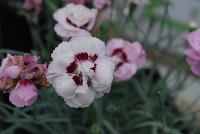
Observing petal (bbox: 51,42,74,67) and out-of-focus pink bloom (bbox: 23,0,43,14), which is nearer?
petal (bbox: 51,42,74,67)

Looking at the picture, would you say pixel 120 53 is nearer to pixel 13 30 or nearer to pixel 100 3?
pixel 100 3

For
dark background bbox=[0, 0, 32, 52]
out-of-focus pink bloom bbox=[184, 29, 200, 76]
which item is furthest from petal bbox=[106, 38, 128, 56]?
dark background bbox=[0, 0, 32, 52]

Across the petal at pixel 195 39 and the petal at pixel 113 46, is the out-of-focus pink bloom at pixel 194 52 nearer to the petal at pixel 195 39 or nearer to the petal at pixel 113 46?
the petal at pixel 195 39

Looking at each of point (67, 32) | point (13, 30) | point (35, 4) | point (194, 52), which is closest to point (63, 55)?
point (67, 32)

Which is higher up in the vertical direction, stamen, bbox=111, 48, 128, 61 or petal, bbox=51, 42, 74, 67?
stamen, bbox=111, 48, 128, 61

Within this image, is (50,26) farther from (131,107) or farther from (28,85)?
(28,85)

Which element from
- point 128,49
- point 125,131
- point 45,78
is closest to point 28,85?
point 45,78

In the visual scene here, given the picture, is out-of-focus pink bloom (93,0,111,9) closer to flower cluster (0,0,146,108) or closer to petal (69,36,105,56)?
flower cluster (0,0,146,108)
